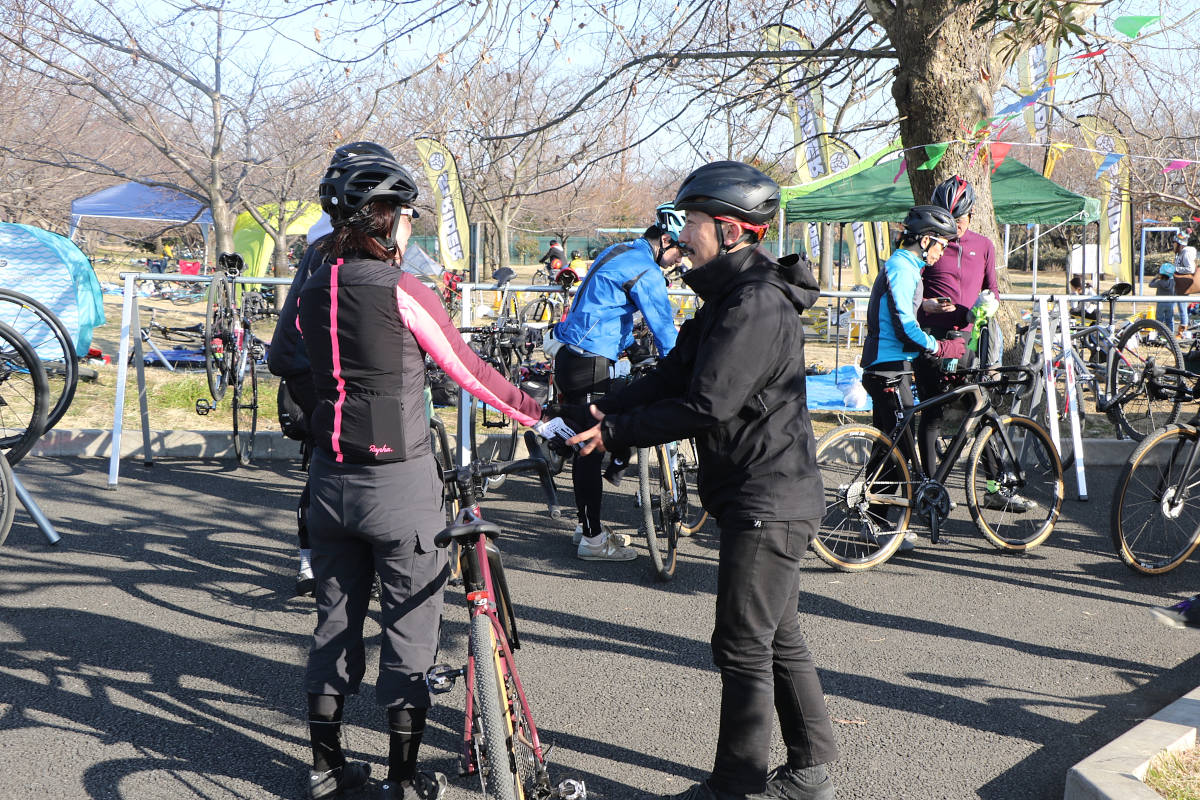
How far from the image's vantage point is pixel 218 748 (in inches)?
140

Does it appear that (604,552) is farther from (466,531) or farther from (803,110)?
(803,110)

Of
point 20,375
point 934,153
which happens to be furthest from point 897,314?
point 20,375

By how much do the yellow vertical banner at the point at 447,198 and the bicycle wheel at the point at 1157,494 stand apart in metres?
13.8

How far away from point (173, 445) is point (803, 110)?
36.8 feet

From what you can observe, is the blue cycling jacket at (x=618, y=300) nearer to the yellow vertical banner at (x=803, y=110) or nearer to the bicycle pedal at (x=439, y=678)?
the bicycle pedal at (x=439, y=678)

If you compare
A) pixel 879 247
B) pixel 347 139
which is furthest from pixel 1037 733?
pixel 879 247

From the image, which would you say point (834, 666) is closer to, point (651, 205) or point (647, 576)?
point (647, 576)

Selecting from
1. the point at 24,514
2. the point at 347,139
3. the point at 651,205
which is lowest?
the point at 24,514

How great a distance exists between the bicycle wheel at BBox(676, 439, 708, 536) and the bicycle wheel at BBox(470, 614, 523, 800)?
2.98 m

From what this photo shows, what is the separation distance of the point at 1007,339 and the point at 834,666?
6243 mm

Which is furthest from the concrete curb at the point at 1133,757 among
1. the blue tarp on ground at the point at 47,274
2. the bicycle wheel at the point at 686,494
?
the blue tarp on ground at the point at 47,274

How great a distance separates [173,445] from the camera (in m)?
8.19

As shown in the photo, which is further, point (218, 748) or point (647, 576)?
point (647, 576)

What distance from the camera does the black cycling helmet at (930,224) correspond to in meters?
5.55
